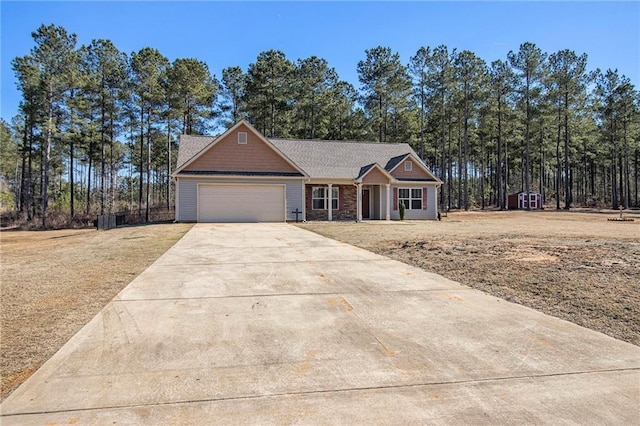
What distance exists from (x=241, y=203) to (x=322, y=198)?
539cm

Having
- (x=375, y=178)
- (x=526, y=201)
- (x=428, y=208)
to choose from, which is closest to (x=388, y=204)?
(x=375, y=178)

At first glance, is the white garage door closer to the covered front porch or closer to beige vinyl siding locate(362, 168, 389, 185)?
the covered front porch

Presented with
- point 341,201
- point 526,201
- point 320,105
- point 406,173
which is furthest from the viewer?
point 526,201

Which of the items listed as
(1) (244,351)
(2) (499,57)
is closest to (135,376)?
(1) (244,351)

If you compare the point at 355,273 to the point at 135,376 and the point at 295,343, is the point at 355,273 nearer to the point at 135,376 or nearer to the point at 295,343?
the point at 295,343

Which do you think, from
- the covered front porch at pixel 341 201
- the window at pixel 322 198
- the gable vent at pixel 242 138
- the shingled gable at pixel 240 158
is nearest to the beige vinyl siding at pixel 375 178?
the covered front porch at pixel 341 201

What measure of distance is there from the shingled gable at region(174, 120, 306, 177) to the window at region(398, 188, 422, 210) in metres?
7.45

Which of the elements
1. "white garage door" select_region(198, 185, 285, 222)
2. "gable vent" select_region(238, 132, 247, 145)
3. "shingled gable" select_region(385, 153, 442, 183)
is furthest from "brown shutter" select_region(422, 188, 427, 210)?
"gable vent" select_region(238, 132, 247, 145)

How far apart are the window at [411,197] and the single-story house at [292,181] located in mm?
68

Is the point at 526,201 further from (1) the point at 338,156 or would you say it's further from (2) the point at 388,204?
(1) the point at 338,156

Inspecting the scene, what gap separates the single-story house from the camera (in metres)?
21.2

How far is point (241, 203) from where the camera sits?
70.9ft

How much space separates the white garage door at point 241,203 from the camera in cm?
2119

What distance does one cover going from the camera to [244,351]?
356cm
